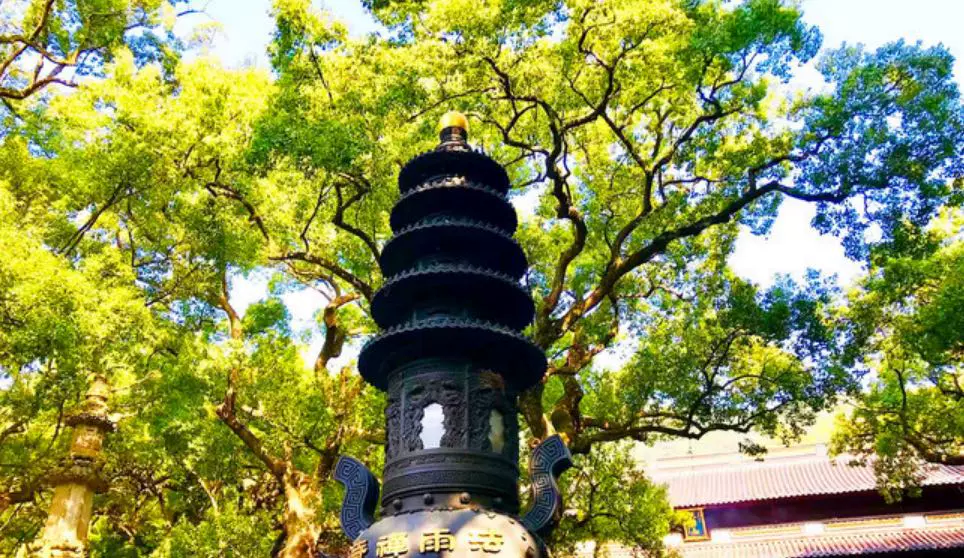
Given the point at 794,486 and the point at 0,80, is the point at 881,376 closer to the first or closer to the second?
the point at 794,486

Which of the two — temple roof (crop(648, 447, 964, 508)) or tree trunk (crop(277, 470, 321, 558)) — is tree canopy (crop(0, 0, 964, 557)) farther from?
temple roof (crop(648, 447, 964, 508))

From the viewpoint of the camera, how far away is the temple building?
18.8m

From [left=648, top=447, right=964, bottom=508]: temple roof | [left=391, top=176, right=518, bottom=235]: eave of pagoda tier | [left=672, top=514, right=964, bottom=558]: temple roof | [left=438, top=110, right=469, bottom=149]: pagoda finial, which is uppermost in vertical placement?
[left=438, top=110, right=469, bottom=149]: pagoda finial

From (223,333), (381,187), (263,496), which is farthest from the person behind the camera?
(263,496)

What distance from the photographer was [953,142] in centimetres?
912

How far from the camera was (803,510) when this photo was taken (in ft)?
68.6

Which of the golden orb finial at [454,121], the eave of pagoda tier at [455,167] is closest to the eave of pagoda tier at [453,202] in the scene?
the eave of pagoda tier at [455,167]

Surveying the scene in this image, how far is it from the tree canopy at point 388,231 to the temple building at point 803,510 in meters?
5.80

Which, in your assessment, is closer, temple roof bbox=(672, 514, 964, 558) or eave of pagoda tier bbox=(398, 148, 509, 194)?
eave of pagoda tier bbox=(398, 148, 509, 194)

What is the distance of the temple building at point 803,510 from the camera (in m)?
18.8

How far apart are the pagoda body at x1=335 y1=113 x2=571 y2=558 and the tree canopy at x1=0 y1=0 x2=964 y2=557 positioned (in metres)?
2.94

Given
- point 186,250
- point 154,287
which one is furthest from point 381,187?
point 154,287

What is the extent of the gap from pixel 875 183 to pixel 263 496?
44.8 ft

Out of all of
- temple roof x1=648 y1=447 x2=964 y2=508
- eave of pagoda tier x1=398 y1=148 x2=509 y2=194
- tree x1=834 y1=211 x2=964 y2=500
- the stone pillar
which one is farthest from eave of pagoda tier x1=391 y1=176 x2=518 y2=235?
temple roof x1=648 y1=447 x2=964 y2=508
